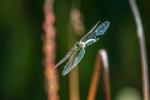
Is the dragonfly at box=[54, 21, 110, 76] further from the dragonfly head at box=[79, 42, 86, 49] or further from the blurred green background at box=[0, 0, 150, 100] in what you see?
the blurred green background at box=[0, 0, 150, 100]

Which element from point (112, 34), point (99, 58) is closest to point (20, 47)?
point (112, 34)

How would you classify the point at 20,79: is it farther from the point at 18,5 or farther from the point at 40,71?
the point at 18,5

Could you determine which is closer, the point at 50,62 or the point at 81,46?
the point at 81,46

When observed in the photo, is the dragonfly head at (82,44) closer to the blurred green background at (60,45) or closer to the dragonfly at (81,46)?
the dragonfly at (81,46)

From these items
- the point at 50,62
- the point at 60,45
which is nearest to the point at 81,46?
the point at 50,62

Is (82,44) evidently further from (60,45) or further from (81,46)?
(60,45)

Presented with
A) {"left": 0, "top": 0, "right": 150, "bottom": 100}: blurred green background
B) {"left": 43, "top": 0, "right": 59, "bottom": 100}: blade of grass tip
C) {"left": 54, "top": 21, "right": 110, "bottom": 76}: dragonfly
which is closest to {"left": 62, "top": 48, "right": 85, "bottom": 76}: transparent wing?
{"left": 54, "top": 21, "right": 110, "bottom": 76}: dragonfly

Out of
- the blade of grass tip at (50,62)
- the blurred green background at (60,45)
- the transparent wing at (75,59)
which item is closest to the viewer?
the transparent wing at (75,59)

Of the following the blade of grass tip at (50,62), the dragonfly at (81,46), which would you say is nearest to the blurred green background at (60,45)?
the blade of grass tip at (50,62)
